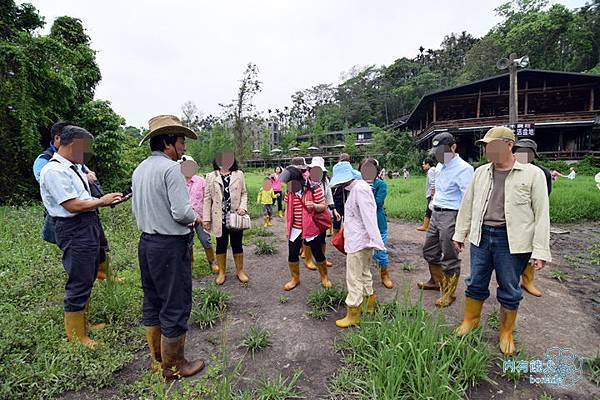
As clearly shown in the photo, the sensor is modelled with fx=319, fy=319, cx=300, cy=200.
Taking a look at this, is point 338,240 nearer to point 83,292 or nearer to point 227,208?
point 227,208

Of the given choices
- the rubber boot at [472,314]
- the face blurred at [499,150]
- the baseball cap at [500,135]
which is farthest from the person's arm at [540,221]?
the rubber boot at [472,314]

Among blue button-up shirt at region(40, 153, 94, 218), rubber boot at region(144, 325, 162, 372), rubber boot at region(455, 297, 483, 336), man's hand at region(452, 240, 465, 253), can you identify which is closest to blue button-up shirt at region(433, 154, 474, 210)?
man's hand at region(452, 240, 465, 253)

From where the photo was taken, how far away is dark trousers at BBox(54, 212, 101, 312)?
2805 mm

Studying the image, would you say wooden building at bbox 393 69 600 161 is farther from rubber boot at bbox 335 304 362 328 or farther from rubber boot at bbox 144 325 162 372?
rubber boot at bbox 144 325 162 372

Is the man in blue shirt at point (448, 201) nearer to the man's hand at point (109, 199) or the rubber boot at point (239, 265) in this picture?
the rubber boot at point (239, 265)

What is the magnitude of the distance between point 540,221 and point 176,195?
9.36ft

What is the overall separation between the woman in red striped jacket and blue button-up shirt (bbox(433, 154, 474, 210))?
4.62 feet

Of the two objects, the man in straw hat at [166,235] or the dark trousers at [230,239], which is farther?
the dark trousers at [230,239]

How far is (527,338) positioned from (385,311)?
1.31 m

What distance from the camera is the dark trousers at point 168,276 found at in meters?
2.39

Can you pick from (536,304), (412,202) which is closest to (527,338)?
(536,304)

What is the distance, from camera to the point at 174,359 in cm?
251

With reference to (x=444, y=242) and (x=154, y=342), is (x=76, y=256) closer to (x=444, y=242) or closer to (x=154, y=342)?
(x=154, y=342)

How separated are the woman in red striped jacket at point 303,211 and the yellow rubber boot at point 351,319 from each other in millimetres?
889
